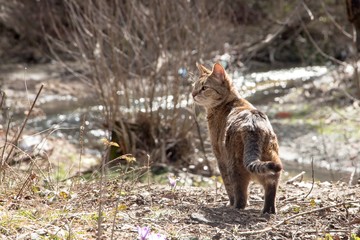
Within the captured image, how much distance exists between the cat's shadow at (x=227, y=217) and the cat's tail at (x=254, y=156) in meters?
0.36

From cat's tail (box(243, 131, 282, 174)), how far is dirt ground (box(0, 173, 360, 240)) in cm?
32

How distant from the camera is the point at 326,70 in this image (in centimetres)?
1476

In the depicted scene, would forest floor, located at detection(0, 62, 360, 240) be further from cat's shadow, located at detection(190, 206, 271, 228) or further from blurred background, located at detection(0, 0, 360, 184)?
blurred background, located at detection(0, 0, 360, 184)

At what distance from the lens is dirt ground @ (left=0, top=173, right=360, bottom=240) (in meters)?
3.87

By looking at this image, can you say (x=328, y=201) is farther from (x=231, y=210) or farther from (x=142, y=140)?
(x=142, y=140)

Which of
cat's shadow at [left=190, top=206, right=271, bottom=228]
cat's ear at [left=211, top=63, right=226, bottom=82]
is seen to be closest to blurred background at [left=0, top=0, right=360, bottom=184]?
cat's ear at [left=211, top=63, right=226, bottom=82]

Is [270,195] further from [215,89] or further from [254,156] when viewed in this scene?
[215,89]

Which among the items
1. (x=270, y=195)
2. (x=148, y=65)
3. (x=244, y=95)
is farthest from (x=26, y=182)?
(x=244, y=95)

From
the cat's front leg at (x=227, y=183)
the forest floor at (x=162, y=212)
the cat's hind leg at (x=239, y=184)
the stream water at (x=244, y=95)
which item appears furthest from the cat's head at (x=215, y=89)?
the stream water at (x=244, y=95)

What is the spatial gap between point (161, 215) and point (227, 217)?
44 centimetres

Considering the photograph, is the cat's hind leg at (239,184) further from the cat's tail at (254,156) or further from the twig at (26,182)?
the twig at (26,182)

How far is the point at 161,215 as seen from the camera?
434 cm

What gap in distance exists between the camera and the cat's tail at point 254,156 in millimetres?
4016

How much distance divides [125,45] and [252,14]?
9.26 m
